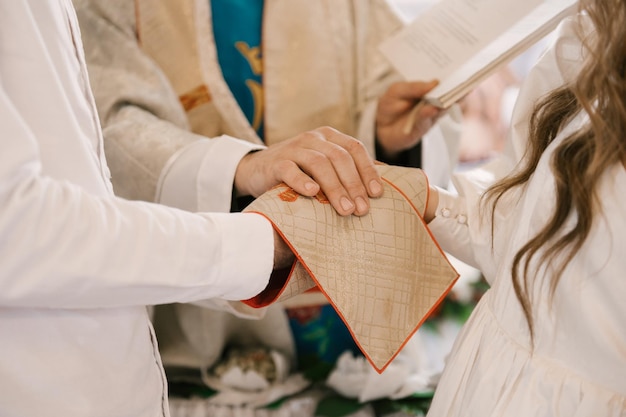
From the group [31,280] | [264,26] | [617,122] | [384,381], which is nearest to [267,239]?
[31,280]

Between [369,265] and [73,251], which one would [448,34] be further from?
[73,251]

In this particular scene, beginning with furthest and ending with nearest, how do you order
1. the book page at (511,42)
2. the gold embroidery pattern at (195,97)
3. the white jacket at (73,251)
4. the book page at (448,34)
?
the gold embroidery pattern at (195,97), the book page at (448,34), the book page at (511,42), the white jacket at (73,251)

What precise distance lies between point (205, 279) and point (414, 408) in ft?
1.76

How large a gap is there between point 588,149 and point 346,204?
240 millimetres

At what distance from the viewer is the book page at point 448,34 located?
87 cm

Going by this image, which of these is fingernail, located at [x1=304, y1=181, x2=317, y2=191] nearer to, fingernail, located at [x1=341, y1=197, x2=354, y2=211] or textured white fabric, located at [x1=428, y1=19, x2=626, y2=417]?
fingernail, located at [x1=341, y1=197, x2=354, y2=211]

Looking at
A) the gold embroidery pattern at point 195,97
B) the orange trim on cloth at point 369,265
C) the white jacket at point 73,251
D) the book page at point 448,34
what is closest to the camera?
the white jacket at point 73,251

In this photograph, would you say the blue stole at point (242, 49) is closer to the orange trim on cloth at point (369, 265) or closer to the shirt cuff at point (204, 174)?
the shirt cuff at point (204, 174)

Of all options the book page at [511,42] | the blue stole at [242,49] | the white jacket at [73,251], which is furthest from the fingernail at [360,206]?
the blue stole at [242,49]

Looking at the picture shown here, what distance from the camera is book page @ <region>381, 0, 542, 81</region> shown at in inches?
34.1

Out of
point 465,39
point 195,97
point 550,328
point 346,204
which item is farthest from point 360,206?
point 195,97

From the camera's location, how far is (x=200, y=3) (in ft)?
3.46

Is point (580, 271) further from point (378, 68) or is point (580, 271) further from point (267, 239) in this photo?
point (378, 68)

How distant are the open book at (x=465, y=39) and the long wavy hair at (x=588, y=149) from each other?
22cm
